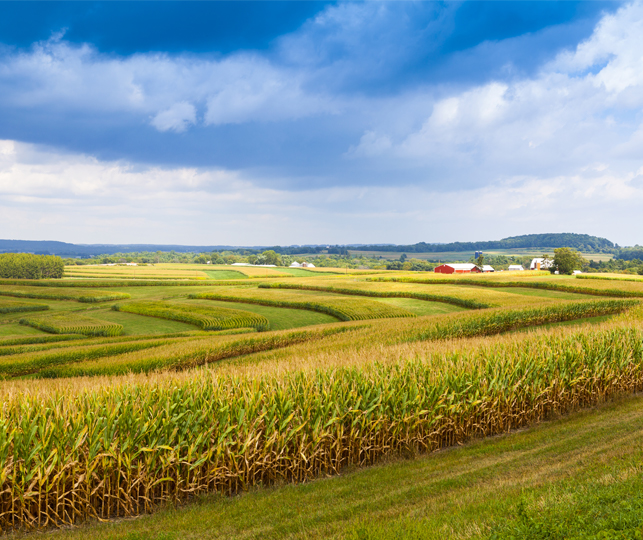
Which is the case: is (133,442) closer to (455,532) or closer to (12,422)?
(12,422)

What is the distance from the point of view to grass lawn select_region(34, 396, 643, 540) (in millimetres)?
5180

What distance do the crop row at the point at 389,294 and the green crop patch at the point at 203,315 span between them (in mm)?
17526

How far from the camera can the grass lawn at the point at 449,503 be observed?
5.18 meters

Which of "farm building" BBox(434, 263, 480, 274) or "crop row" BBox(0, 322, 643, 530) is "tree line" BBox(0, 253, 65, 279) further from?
"farm building" BBox(434, 263, 480, 274)

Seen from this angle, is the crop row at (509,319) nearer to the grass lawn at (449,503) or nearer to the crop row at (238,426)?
the crop row at (238,426)

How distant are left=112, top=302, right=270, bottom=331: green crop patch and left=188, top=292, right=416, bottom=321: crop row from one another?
6306 millimetres

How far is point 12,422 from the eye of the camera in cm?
730

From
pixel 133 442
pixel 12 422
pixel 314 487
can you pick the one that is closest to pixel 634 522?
pixel 314 487

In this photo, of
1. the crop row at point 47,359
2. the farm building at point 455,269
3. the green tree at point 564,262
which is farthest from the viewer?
the farm building at point 455,269

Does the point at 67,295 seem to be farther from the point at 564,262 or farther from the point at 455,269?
the point at 564,262

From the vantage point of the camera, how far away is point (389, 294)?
52.0 metres

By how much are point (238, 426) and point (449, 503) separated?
12.0 ft

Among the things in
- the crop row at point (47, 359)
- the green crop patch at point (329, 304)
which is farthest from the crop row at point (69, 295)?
the crop row at point (47, 359)

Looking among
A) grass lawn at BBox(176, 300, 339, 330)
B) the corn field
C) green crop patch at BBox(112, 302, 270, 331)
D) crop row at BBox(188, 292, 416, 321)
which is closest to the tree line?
the corn field
